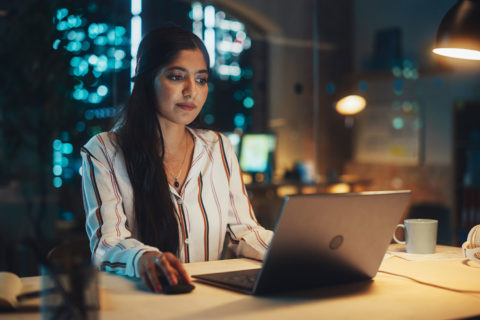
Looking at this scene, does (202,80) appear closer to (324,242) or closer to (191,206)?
(191,206)

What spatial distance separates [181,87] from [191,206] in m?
0.39

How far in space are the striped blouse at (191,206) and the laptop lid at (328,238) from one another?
40 cm

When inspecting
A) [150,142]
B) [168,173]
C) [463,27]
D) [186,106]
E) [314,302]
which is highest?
[463,27]

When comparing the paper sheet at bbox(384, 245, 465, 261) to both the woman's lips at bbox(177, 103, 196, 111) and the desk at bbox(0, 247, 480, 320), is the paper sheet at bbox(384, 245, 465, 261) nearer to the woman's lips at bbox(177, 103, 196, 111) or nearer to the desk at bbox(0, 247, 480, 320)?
the desk at bbox(0, 247, 480, 320)

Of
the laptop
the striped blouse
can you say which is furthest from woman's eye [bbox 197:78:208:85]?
the laptop

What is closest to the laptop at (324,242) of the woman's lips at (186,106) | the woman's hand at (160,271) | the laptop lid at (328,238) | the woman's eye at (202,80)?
the laptop lid at (328,238)

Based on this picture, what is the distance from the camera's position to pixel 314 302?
4.09 ft

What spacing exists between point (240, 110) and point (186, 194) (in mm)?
5327

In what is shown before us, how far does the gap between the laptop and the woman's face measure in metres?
0.63

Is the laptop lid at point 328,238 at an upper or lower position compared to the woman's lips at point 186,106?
lower

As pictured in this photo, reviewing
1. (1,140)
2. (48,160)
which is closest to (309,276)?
(48,160)

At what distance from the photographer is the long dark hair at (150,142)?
184cm

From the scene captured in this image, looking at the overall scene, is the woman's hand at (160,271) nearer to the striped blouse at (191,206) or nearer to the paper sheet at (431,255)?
the striped blouse at (191,206)

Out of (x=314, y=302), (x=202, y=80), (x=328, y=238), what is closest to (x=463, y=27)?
(x=202, y=80)
